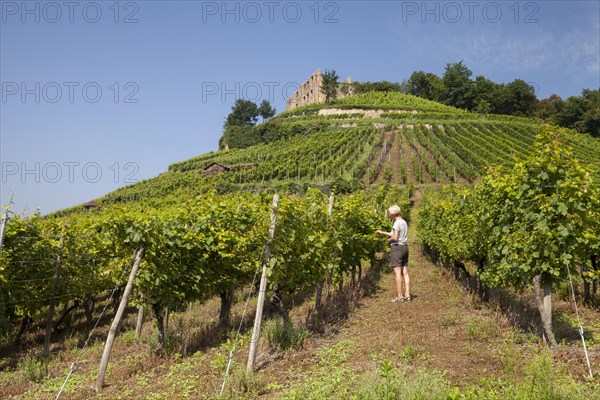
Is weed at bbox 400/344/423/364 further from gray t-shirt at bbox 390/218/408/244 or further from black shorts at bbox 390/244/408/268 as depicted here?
gray t-shirt at bbox 390/218/408/244

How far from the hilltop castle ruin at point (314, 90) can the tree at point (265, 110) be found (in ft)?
30.1

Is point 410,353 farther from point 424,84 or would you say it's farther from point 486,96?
point 424,84

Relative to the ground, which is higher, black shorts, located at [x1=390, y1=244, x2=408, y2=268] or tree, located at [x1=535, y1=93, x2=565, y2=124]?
tree, located at [x1=535, y1=93, x2=565, y2=124]

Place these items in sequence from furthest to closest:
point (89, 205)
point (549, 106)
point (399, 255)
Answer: point (549, 106)
point (89, 205)
point (399, 255)

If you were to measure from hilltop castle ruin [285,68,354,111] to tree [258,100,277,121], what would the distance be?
30.1 ft

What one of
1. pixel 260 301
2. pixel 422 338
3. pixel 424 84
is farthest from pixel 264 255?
pixel 424 84

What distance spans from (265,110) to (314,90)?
13766mm

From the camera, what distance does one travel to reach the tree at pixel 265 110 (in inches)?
4075

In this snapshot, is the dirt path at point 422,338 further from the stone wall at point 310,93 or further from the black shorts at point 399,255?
the stone wall at point 310,93

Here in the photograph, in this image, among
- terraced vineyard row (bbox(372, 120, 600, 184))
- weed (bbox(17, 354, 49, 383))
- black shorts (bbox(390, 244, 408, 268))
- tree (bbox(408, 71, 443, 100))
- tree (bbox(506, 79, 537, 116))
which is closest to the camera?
weed (bbox(17, 354, 49, 383))

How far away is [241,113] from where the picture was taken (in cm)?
10112

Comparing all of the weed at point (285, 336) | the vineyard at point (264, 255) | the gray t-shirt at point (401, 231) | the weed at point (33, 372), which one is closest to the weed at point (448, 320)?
the vineyard at point (264, 255)

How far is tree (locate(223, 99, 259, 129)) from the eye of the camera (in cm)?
10075

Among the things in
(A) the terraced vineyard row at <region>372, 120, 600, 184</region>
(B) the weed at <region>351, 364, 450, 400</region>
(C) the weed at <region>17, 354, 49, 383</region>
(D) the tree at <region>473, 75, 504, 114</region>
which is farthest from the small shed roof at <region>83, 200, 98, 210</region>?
(D) the tree at <region>473, 75, 504, 114</region>
